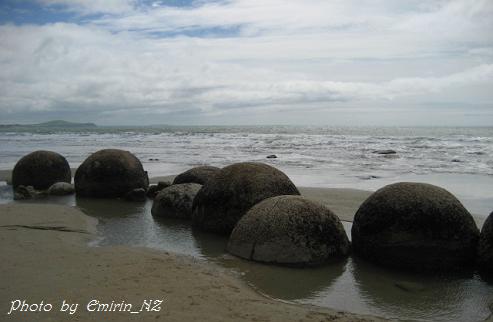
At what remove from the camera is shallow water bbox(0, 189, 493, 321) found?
4980 millimetres

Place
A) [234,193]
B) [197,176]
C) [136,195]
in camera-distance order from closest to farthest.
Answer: [234,193]
[197,176]
[136,195]

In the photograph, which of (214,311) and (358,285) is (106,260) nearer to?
(214,311)

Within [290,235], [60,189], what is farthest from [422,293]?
[60,189]

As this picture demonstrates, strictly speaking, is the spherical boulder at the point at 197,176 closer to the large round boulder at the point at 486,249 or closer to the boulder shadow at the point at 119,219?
the boulder shadow at the point at 119,219

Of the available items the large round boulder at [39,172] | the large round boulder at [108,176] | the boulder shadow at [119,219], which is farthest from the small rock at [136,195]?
the large round boulder at [39,172]

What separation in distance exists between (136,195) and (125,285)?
6.48m

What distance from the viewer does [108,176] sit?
1188 cm

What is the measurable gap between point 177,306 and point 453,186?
12.3 metres

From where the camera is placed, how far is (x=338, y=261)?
656 cm

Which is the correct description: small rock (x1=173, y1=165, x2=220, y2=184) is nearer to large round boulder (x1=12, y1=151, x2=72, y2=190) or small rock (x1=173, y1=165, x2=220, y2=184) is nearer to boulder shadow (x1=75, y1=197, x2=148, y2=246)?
boulder shadow (x1=75, y1=197, x2=148, y2=246)

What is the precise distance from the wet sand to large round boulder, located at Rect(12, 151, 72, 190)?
645 cm

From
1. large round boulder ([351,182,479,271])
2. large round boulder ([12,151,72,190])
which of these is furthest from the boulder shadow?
large round boulder ([351,182,479,271])

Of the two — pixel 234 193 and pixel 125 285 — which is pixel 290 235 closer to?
pixel 234 193

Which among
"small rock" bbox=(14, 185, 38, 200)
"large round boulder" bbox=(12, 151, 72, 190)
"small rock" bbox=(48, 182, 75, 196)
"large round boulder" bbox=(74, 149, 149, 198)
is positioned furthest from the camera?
"large round boulder" bbox=(12, 151, 72, 190)
